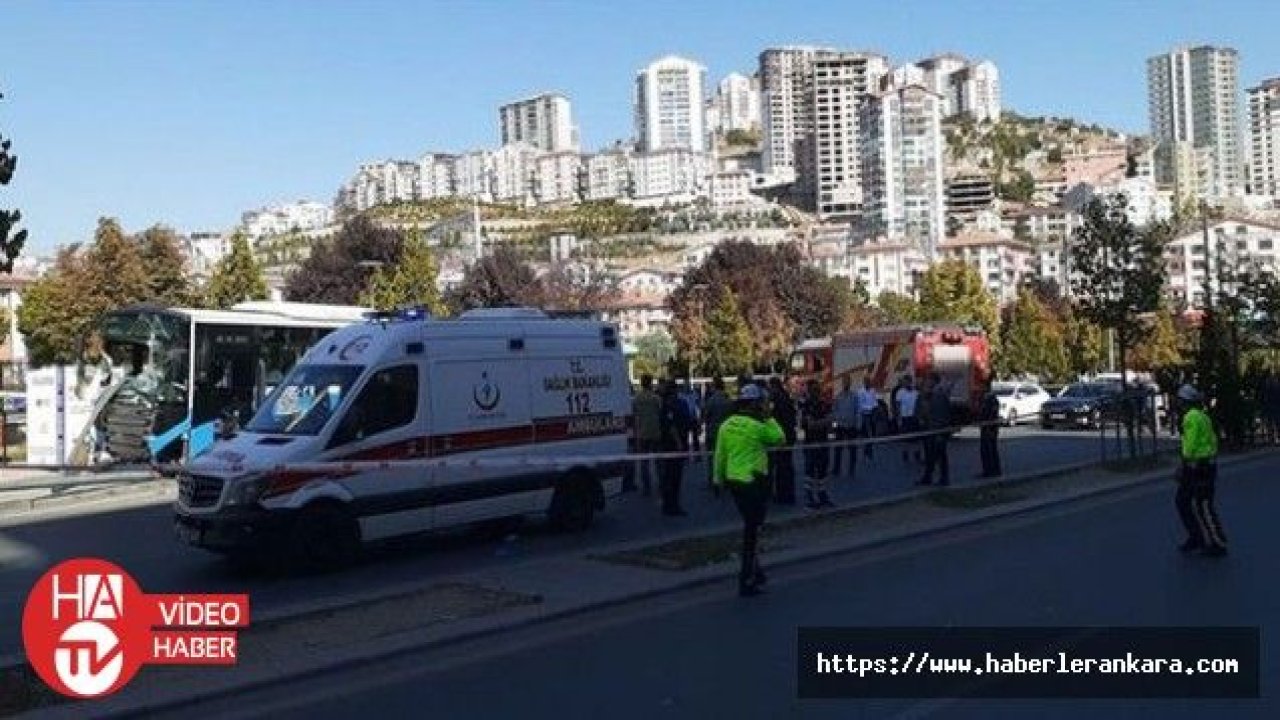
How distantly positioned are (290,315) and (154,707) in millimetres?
21117

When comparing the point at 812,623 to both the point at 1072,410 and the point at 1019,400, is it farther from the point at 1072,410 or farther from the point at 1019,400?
the point at 1019,400

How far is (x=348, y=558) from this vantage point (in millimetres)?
14320

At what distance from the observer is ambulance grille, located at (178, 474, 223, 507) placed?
13531mm

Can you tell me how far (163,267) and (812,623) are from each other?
5739 centimetres

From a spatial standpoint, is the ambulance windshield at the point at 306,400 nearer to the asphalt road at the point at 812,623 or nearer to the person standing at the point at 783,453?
the asphalt road at the point at 812,623

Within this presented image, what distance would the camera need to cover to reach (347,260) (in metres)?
74.8

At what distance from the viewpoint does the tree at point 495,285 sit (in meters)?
72.8

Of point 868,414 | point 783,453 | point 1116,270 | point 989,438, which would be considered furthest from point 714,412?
point 1116,270

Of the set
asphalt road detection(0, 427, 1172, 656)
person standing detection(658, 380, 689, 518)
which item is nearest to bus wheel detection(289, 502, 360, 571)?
asphalt road detection(0, 427, 1172, 656)

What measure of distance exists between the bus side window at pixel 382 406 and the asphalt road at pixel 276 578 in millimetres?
1407

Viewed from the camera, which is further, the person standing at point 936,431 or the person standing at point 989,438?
the person standing at point 989,438

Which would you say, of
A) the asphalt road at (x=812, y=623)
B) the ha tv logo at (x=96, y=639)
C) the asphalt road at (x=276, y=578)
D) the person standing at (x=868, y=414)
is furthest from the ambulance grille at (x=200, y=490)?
the person standing at (x=868, y=414)

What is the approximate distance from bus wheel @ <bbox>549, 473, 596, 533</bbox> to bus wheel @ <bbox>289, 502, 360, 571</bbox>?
2.92 meters

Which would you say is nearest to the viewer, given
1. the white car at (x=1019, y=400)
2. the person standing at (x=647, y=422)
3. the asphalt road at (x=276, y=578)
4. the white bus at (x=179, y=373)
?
the asphalt road at (x=276, y=578)
